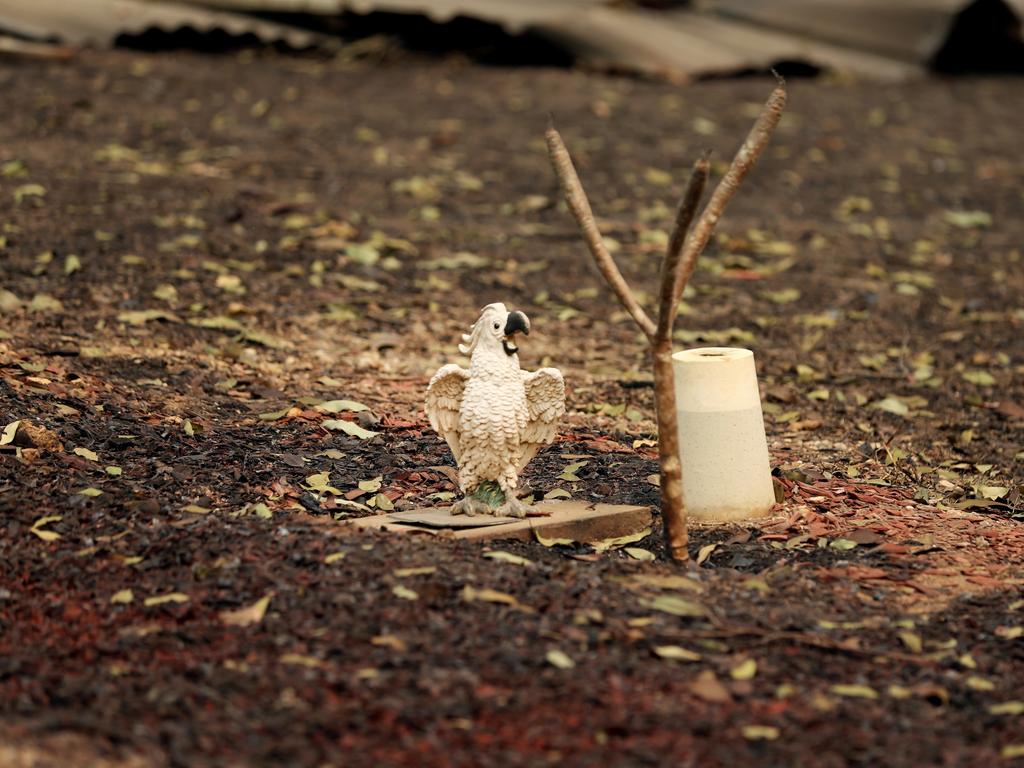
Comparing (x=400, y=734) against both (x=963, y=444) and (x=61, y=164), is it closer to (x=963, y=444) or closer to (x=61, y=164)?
(x=963, y=444)

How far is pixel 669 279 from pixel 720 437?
2.90ft

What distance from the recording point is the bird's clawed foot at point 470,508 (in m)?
4.38

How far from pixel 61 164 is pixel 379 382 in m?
3.62

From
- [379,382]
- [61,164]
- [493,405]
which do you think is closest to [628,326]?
[379,382]

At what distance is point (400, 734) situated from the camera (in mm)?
3189

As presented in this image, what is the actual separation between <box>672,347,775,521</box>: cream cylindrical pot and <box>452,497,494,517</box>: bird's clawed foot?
0.75 metres

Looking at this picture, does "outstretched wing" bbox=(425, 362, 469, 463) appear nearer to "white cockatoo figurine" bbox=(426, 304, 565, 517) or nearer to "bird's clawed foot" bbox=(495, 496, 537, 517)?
"white cockatoo figurine" bbox=(426, 304, 565, 517)

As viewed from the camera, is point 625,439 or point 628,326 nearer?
point 625,439

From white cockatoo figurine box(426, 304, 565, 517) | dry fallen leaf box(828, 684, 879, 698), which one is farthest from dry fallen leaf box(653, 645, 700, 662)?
white cockatoo figurine box(426, 304, 565, 517)

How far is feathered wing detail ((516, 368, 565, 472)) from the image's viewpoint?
14.2 ft

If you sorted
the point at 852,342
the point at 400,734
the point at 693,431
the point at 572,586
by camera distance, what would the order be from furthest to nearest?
the point at 852,342 → the point at 693,431 → the point at 572,586 → the point at 400,734

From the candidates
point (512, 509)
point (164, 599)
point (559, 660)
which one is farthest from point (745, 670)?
point (164, 599)

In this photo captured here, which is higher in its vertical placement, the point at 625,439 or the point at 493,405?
the point at 493,405

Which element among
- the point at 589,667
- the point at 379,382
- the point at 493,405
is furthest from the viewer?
the point at 379,382
